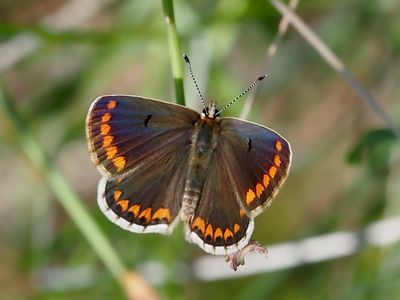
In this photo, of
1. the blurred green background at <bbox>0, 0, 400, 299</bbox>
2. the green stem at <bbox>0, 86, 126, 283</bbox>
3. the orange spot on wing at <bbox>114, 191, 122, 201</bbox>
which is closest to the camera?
the orange spot on wing at <bbox>114, 191, 122, 201</bbox>

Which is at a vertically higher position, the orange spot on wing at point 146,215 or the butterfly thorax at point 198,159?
the butterfly thorax at point 198,159

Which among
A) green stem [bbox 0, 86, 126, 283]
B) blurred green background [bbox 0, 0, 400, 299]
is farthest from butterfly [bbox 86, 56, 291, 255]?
blurred green background [bbox 0, 0, 400, 299]

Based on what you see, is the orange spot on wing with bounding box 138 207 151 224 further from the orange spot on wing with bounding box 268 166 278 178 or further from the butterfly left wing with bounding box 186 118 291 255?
the orange spot on wing with bounding box 268 166 278 178

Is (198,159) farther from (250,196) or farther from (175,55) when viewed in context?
(175,55)

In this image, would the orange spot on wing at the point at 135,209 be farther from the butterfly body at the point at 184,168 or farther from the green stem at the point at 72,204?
the green stem at the point at 72,204

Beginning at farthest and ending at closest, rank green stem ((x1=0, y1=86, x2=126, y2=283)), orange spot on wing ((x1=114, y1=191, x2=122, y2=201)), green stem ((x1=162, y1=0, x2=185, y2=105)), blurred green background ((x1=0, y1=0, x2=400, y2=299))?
blurred green background ((x1=0, y1=0, x2=400, y2=299)), green stem ((x1=0, y1=86, x2=126, y2=283)), orange spot on wing ((x1=114, y1=191, x2=122, y2=201)), green stem ((x1=162, y1=0, x2=185, y2=105))

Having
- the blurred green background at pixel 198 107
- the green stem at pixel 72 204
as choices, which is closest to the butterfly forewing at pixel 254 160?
the green stem at pixel 72 204

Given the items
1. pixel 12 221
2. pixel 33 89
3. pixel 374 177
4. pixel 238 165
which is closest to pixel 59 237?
pixel 12 221

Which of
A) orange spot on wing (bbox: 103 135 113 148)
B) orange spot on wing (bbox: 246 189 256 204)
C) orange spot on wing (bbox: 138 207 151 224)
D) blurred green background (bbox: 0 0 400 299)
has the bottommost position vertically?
orange spot on wing (bbox: 138 207 151 224)
